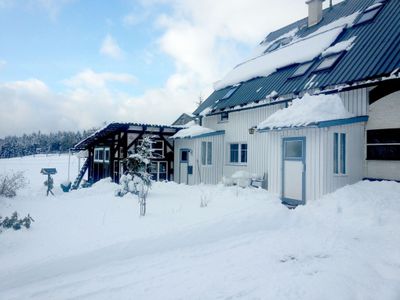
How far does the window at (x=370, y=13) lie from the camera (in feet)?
40.2

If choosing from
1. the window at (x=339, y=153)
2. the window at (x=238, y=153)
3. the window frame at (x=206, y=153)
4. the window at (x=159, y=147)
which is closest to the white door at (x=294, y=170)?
the window at (x=339, y=153)

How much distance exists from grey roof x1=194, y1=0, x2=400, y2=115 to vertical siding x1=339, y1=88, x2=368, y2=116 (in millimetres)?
492

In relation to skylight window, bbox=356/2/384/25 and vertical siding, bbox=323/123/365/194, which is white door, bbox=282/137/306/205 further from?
skylight window, bbox=356/2/384/25

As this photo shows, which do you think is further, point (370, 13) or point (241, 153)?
point (241, 153)

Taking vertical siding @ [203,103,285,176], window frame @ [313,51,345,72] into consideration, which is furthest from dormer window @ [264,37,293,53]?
window frame @ [313,51,345,72]

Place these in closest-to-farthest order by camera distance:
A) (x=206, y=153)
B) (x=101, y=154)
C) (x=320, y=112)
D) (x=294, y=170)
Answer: (x=320, y=112)
(x=294, y=170)
(x=206, y=153)
(x=101, y=154)

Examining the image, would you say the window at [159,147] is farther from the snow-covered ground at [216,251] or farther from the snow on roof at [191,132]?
the snow-covered ground at [216,251]

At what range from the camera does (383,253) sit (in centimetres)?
543

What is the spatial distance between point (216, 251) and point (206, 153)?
11281 millimetres

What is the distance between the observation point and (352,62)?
1067 cm

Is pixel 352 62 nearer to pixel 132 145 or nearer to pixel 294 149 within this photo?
pixel 294 149

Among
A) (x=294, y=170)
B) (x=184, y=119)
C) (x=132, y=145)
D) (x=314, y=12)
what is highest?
(x=314, y=12)

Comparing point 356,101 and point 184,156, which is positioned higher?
point 356,101

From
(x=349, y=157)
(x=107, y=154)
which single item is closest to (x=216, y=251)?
(x=349, y=157)
